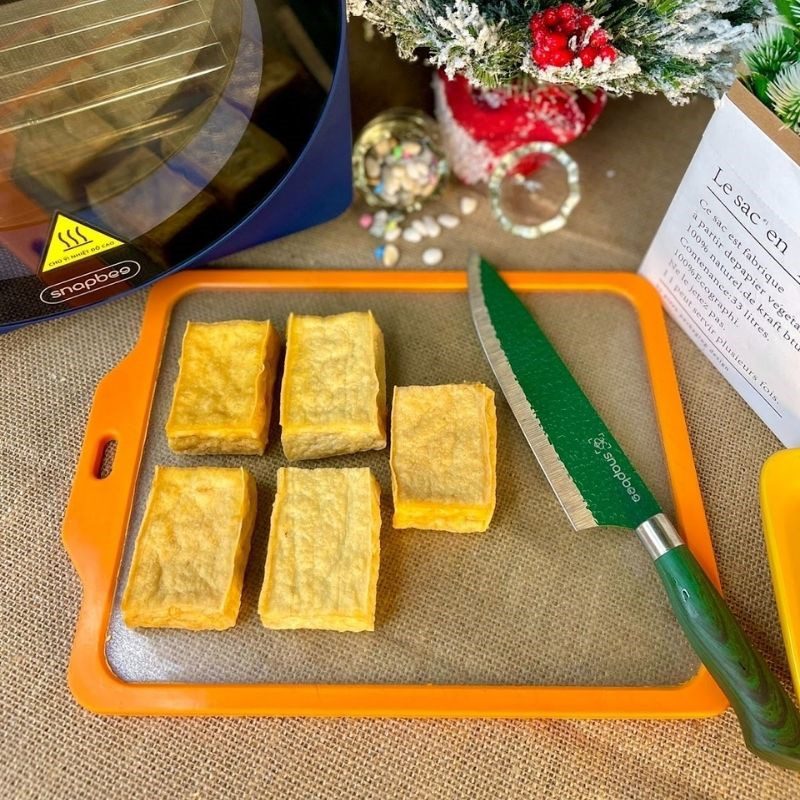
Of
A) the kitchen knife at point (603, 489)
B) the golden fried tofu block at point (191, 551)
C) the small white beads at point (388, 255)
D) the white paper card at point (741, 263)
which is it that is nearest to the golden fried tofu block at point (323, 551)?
the golden fried tofu block at point (191, 551)

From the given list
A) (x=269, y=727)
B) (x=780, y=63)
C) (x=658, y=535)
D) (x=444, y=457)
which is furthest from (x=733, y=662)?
(x=780, y=63)

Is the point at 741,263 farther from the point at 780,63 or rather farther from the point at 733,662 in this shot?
the point at 733,662

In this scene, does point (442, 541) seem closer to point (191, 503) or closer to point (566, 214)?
point (191, 503)

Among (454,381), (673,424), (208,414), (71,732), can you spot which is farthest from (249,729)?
(673,424)

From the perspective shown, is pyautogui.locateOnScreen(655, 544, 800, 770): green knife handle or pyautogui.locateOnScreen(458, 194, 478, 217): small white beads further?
pyautogui.locateOnScreen(458, 194, 478, 217): small white beads

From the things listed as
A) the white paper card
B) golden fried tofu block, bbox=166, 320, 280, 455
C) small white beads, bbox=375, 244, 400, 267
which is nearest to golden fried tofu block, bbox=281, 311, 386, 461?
golden fried tofu block, bbox=166, 320, 280, 455

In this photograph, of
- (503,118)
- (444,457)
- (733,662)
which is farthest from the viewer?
(503,118)

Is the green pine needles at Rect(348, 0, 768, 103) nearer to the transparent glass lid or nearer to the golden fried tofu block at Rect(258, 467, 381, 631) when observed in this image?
the transparent glass lid

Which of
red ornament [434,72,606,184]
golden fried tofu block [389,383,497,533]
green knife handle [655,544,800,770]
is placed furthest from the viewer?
red ornament [434,72,606,184]
